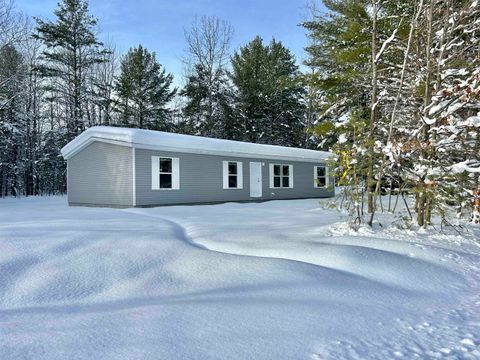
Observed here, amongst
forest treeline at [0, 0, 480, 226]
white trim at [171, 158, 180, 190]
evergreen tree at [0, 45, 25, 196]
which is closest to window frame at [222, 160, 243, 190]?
white trim at [171, 158, 180, 190]

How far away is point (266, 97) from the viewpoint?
1082 inches

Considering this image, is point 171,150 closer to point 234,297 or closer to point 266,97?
point 234,297

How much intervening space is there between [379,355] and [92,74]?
28651mm

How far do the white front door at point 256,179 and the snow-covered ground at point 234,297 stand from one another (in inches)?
378

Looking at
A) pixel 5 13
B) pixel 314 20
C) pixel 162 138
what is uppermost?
pixel 5 13

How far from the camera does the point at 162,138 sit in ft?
39.8

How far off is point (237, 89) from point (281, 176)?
1320cm

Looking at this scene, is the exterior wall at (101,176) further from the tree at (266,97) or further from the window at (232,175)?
the tree at (266,97)

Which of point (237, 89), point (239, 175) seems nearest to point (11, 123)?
point (239, 175)

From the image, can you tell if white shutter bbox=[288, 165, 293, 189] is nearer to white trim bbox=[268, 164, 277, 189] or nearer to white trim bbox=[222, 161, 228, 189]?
white trim bbox=[268, 164, 277, 189]

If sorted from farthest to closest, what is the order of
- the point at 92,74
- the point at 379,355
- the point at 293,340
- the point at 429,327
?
the point at 92,74 → the point at 429,327 → the point at 293,340 → the point at 379,355

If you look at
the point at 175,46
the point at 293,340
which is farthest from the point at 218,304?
the point at 175,46

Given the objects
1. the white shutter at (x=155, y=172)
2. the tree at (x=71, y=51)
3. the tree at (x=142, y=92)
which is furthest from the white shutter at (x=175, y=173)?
the tree at (x=142, y=92)

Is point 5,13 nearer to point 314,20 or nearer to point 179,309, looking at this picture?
point 314,20
